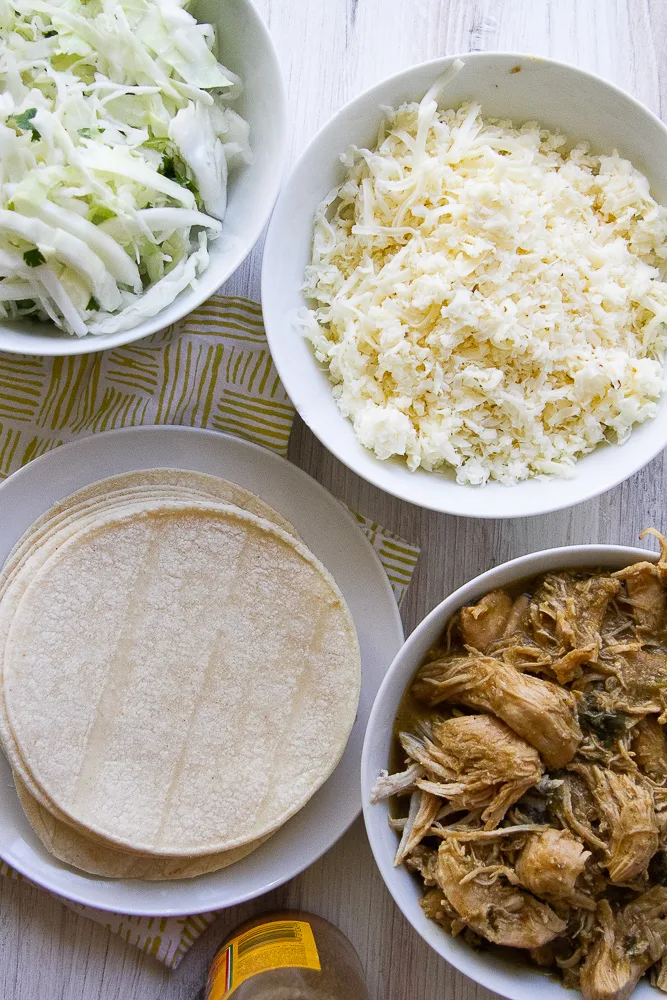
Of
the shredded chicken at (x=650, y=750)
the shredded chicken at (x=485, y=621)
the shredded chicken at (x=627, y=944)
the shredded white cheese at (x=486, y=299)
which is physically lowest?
the shredded chicken at (x=627, y=944)

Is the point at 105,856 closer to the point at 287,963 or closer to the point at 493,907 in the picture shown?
the point at 287,963

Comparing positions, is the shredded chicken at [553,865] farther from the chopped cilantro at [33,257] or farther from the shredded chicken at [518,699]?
the chopped cilantro at [33,257]

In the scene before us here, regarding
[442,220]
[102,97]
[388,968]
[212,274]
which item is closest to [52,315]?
[212,274]

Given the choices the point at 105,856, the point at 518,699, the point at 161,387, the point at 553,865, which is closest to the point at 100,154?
the point at 161,387

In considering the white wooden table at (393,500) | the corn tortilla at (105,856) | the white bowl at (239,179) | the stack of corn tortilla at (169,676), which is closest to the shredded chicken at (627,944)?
the white wooden table at (393,500)

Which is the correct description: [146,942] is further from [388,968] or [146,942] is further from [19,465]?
[19,465]

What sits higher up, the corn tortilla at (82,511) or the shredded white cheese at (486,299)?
the shredded white cheese at (486,299)
